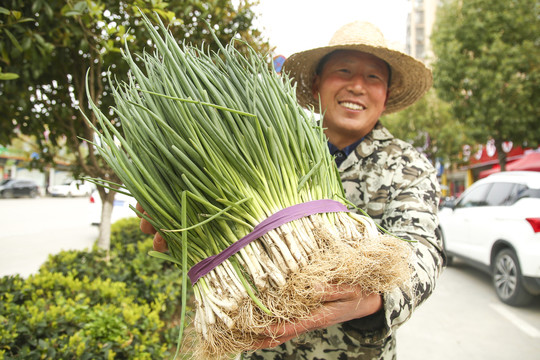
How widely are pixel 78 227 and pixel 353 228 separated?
1231cm

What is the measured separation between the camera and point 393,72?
67.3 inches

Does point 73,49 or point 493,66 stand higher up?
point 493,66

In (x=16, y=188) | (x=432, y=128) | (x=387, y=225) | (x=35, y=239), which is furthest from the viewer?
(x=16, y=188)

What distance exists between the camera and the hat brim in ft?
4.83

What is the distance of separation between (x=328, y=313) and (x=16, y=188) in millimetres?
26874

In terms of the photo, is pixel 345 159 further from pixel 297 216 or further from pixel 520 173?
pixel 520 173

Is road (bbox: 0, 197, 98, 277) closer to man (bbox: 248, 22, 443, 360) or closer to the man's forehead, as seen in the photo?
man (bbox: 248, 22, 443, 360)

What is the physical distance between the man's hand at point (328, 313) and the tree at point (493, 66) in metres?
11.1

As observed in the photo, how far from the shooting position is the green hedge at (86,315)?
1.78 m

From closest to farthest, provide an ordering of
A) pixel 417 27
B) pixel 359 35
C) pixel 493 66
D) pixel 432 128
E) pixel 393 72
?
1. pixel 359 35
2. pixel 393 72
3. pixel 493 66
4. pixel 432 128
5. pixel 417 27

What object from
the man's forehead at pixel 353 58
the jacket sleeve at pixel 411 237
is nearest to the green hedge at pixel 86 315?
the jacket sleeve at pixel 411 237

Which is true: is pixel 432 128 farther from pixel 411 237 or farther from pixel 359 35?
pixel 411 237

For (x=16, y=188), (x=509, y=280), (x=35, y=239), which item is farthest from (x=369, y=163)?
(x=16, y=188)

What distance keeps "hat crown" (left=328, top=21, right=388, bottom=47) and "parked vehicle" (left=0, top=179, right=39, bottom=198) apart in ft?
85.4
